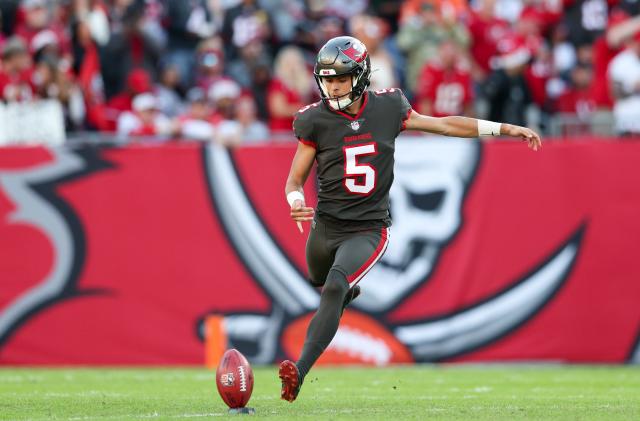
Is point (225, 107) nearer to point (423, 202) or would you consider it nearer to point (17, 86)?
point (17, 86)

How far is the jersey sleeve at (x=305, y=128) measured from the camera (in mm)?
6887

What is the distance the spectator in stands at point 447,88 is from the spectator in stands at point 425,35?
79 centimetres

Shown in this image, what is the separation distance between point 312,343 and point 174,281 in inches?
189

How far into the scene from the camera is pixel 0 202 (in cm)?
1094

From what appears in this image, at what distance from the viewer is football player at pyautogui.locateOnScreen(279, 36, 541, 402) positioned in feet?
22.3

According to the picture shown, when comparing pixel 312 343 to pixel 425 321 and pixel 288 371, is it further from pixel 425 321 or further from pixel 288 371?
pixel 425 321

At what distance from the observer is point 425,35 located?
47.5 feet

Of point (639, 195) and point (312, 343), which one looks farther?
point (639, 195)

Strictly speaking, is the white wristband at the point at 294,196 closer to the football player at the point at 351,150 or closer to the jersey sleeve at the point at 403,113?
the football player at the point at 351,150

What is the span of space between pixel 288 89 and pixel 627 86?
372 cm

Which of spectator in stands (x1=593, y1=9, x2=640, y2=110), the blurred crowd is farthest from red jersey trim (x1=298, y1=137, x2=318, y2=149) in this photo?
spectator in stands (x1=593, y1=9, x2=640, y2=110)

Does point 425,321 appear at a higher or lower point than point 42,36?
lower

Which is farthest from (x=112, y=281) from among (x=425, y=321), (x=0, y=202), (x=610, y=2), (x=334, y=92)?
(x=610, y=2)

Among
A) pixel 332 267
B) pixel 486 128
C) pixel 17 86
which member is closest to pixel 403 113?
pixel 486 128
